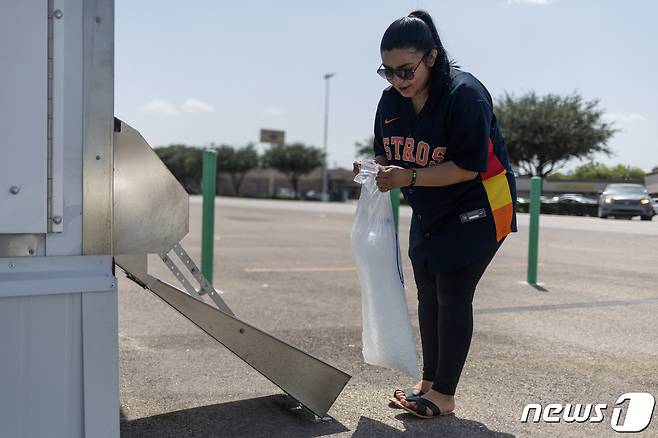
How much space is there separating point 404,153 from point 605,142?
47.5 metres

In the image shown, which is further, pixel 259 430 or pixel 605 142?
pixel 605 142

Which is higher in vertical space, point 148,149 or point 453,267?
point 148,149

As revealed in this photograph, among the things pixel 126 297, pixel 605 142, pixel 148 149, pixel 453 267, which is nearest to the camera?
pixel 148 149

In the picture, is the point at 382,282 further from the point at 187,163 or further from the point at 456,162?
the point at 187,163

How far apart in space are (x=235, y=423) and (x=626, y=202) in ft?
31.3

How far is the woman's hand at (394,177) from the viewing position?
2.56m

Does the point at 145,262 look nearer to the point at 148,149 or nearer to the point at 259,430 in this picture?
the point at 148,149

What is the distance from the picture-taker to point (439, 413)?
9.16 feet

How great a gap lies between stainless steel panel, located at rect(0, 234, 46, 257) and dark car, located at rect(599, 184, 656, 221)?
7634 millimetres

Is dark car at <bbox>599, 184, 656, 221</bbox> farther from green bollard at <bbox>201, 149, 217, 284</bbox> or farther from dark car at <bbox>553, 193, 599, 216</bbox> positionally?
green bollard at <bbox>201, 149, 217, 284</bbox>

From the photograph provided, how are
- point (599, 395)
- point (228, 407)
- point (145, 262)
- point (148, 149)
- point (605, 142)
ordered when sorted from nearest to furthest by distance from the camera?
point (148, 149)
point (145, 262)
point (228, 407)
point (599, 395)
point (605, 142)

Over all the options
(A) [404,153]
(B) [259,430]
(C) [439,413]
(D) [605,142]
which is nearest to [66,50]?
(A) [404,153]

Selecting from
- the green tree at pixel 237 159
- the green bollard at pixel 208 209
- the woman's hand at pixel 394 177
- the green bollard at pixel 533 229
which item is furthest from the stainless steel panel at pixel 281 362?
the green tree at pixel 237 159

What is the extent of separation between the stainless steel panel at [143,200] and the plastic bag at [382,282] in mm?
824
